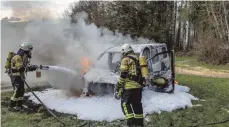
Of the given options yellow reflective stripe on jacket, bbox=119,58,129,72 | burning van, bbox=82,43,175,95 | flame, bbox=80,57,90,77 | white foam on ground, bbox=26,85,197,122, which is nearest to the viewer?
yellow reflective stripe on jacket, bbox=119,58,129,72

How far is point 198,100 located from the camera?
10648mm

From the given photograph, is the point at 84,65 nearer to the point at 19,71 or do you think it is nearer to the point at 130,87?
the point at 19,71

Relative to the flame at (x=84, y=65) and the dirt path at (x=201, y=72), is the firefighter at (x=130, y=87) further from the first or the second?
the dirt path at (x=201, y=72)

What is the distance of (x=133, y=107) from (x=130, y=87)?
46 cm

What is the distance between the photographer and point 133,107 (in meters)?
7.62

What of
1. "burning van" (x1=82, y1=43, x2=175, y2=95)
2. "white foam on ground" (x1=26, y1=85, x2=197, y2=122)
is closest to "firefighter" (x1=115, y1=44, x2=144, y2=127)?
"white foam on ground" (x1=26, y1=85, x2=197, y2=122)

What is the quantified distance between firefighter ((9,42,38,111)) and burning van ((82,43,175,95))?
1.79 metres

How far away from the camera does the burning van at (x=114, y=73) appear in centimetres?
998

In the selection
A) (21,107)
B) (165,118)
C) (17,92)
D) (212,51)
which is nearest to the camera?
(165,118)

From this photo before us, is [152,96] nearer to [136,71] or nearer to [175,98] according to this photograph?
[175,98]

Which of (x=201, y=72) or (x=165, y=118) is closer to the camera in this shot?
(x=165, y=118)

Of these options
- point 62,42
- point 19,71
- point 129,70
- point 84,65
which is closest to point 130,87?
point 129,70

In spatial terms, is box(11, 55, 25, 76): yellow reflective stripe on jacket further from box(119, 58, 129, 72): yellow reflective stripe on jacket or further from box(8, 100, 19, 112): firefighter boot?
box(119, 58, 129, 72): yellow reflective stripe on jacket

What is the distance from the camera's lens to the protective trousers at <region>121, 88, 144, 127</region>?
752cm
